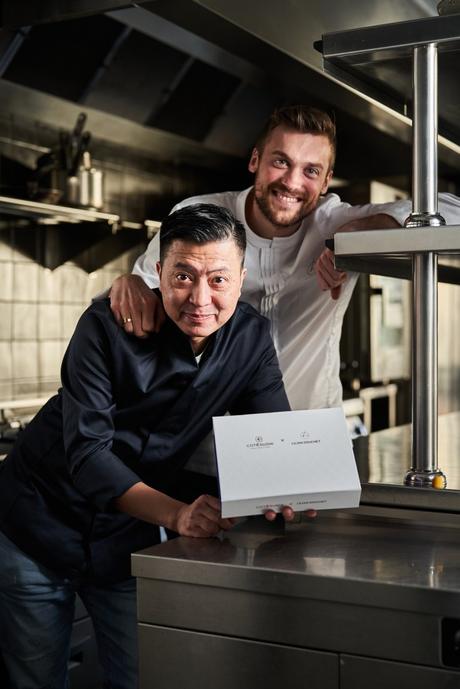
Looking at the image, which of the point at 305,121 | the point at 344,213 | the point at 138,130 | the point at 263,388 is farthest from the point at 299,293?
the point at 138,130

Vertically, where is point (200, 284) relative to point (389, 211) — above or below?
below

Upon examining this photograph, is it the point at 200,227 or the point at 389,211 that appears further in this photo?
the point at 389,211

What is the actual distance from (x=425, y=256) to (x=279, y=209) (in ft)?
2.04

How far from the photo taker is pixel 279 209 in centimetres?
201

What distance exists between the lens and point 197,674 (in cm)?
129

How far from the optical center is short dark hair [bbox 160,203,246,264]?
5.01ft

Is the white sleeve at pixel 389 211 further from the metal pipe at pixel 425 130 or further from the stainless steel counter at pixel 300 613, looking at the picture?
the stainless steel counter at pixel 300 613

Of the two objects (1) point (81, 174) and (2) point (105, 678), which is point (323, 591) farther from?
(1) point (81, 174)

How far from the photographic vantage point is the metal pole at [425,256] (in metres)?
1.45

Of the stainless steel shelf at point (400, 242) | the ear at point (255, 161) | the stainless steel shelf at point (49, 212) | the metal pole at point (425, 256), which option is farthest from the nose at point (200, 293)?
the stainless steel shelf at point (49, 212)

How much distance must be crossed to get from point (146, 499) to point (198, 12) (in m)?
1.44

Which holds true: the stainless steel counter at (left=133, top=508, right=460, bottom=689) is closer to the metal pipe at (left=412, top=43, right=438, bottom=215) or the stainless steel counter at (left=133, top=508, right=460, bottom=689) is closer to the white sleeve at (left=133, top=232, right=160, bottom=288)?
the metal pipe at (left=412, top=43, right=438, bottom=215)

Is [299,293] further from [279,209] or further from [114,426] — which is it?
[114,426]

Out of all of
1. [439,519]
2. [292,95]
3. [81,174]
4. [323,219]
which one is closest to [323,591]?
[439,519]
